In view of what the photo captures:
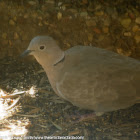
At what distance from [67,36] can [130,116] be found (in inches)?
71.4

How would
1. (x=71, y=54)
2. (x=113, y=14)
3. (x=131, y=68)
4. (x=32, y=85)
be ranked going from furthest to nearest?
(x=113, y=14), (x=32, y=85), (x=71, y=54), (x=131, y=68)

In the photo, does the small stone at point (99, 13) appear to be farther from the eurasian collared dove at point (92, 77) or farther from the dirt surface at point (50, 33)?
the eurasian collared dove at point (92, 77)

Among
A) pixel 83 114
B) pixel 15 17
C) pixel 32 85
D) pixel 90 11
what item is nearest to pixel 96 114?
pixel 83 114

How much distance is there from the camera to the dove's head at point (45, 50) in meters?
3.37

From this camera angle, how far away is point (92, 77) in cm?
326

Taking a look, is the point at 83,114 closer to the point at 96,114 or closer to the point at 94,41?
the point at 96,114

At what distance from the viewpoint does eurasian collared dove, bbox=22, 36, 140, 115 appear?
10.6 ft

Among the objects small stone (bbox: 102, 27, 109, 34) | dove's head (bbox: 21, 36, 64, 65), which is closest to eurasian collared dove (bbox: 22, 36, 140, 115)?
dove's head (bbox: 21, 36, 64, 65)

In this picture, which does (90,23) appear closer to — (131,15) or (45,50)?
(131,15)

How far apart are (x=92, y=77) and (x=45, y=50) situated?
2.31ft

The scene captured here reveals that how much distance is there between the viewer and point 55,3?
4.48 meters

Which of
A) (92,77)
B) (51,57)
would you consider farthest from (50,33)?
(92,77)

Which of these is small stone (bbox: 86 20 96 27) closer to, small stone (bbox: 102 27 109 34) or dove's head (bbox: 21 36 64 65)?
small stone (bbox: 102 27 109 34)

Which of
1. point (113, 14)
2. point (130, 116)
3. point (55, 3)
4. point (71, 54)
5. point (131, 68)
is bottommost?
point (130, 116)
